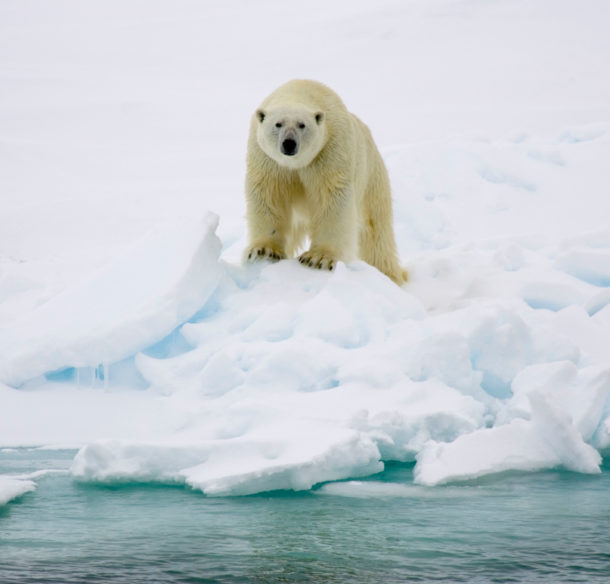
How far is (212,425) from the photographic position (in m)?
3.73

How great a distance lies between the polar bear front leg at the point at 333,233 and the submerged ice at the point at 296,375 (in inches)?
5.7

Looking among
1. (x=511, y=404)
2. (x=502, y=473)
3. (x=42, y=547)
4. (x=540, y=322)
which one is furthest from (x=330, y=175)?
(x=42, y=547)

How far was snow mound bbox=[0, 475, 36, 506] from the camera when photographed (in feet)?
9.53

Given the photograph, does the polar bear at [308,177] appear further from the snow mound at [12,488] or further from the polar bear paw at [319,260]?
the snow mound at [12,488]

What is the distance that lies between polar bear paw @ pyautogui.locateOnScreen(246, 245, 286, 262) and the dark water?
215 cm

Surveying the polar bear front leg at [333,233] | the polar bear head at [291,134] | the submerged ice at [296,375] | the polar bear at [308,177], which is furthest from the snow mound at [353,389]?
the polar bear head at [291,134]

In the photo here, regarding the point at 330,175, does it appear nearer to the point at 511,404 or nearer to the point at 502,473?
the point at 511,404

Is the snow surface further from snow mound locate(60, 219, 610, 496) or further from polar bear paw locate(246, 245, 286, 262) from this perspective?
polar bear paw locate(246, 245, 286, 262)

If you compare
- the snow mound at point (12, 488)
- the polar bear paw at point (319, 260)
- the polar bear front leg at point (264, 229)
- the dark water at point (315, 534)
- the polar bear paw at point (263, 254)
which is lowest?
the dark water at point (315, 534)

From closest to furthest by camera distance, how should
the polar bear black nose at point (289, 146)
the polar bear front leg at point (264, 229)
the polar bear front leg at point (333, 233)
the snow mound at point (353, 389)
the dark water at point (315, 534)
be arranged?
the dark water at point (315, 534), the snow mound at point (353, 389), the polar bear black nose at point (289, 146), the polar bear front leg at point (333, 233), the polar bear front leg at point (264, 229)

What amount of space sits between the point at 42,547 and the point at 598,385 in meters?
2.26

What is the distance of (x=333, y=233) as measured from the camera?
17.1 feet

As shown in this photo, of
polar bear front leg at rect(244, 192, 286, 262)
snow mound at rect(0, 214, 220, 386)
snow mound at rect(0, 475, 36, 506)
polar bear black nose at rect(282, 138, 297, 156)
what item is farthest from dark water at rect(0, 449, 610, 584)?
polar bear front leg at rect(244, 192, 286, 262)

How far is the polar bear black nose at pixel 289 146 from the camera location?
477cm
